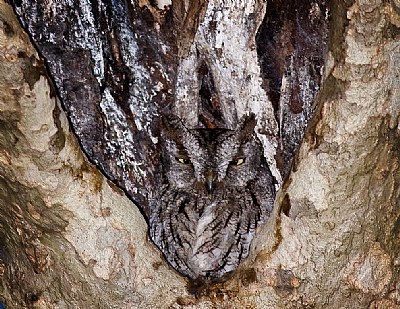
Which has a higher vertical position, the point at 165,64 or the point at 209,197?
the point at 165,64

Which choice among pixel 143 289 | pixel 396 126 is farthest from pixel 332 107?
pixel 143 289

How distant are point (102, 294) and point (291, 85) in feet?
4.69

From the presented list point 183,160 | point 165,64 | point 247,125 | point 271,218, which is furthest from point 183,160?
point 271,218

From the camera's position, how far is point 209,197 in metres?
3.46

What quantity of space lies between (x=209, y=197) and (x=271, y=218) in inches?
38.4

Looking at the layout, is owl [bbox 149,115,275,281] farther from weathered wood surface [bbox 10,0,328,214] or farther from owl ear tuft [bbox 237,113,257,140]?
weathered wood surface [bbox 10,0,328,214]

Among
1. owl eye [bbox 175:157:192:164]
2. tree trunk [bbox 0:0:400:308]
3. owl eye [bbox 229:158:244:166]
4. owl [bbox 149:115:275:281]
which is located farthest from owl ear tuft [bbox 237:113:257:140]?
tree trunk [bbox 0:0:400:308]

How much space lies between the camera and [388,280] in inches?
87.6

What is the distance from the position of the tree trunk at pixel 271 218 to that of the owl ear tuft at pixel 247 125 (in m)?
0.87

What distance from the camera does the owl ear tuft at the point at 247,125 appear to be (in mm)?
3338

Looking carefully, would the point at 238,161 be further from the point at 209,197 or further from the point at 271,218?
the point at 271,218

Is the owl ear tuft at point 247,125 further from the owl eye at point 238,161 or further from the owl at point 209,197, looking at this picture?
the owl eye at point 238,161

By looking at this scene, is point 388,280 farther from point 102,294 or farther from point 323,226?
point 102,294

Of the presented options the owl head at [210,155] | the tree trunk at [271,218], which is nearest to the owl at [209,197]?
the owl head at [210,155]
